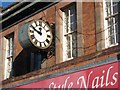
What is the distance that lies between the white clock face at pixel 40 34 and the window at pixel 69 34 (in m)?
0.69

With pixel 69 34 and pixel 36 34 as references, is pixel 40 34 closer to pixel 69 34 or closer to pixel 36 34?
pixel 36 34

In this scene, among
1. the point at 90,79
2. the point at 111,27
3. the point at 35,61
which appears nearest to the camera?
the point at 90,79

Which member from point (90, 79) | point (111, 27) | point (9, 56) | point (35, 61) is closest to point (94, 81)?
point (90, 79)

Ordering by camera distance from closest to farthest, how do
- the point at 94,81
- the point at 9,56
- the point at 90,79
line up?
1. the point at 94,81
2. the point at 90,79
3. the point at 9,56

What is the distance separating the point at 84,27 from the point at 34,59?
3.82 metres

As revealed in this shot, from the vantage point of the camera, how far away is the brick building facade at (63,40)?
13303 millimetres

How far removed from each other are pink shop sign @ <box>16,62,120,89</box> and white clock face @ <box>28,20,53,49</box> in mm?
1857

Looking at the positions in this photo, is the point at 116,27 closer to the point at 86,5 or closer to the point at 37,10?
the point at 86,5

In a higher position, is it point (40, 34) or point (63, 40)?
point (40, 34)

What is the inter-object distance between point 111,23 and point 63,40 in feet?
8.69

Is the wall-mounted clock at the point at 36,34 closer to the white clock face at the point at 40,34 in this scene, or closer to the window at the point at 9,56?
the white clock face at the point at 40,34

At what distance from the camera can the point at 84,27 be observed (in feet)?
47.5

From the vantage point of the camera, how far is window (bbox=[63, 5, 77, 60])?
15.2 m

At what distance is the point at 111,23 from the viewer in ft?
44.9
